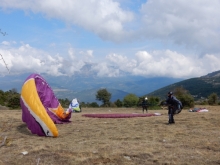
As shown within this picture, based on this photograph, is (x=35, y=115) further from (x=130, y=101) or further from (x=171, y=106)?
(x=130, y=101)

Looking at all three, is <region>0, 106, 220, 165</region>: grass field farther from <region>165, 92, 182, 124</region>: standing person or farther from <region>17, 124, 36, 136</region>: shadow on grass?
<region>165, 92, 182, 124</region>: standing person

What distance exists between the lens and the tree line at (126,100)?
39.7m

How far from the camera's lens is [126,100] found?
51.0 meters

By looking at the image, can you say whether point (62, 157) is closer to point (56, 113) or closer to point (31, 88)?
A: point (31, 88)

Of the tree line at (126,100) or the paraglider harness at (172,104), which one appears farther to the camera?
the tree line at (126,100)

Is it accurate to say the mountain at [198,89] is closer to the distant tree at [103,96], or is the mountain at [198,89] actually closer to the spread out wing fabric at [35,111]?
the distant tree at [103,96]

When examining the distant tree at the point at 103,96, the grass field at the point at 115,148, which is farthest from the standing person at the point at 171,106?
the distant tree at the point at 103,96

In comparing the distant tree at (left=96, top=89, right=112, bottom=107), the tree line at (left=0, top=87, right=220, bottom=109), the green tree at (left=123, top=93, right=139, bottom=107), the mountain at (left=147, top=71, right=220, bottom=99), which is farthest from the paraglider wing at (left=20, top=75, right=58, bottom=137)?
the mountain at (left=147, top=71, right=220, bottom=99)

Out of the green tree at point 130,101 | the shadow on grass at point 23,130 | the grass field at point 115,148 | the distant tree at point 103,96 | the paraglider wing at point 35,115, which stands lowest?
the grass field at point 115,148

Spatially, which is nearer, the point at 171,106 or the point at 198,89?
the point at 171,106

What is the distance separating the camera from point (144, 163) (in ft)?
25.5

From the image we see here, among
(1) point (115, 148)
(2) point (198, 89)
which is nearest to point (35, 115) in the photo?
(1) point (115, 148)

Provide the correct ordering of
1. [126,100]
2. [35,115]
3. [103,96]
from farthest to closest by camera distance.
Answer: [103,96] < [126,100] < [35,115]

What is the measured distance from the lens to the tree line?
39656mm
